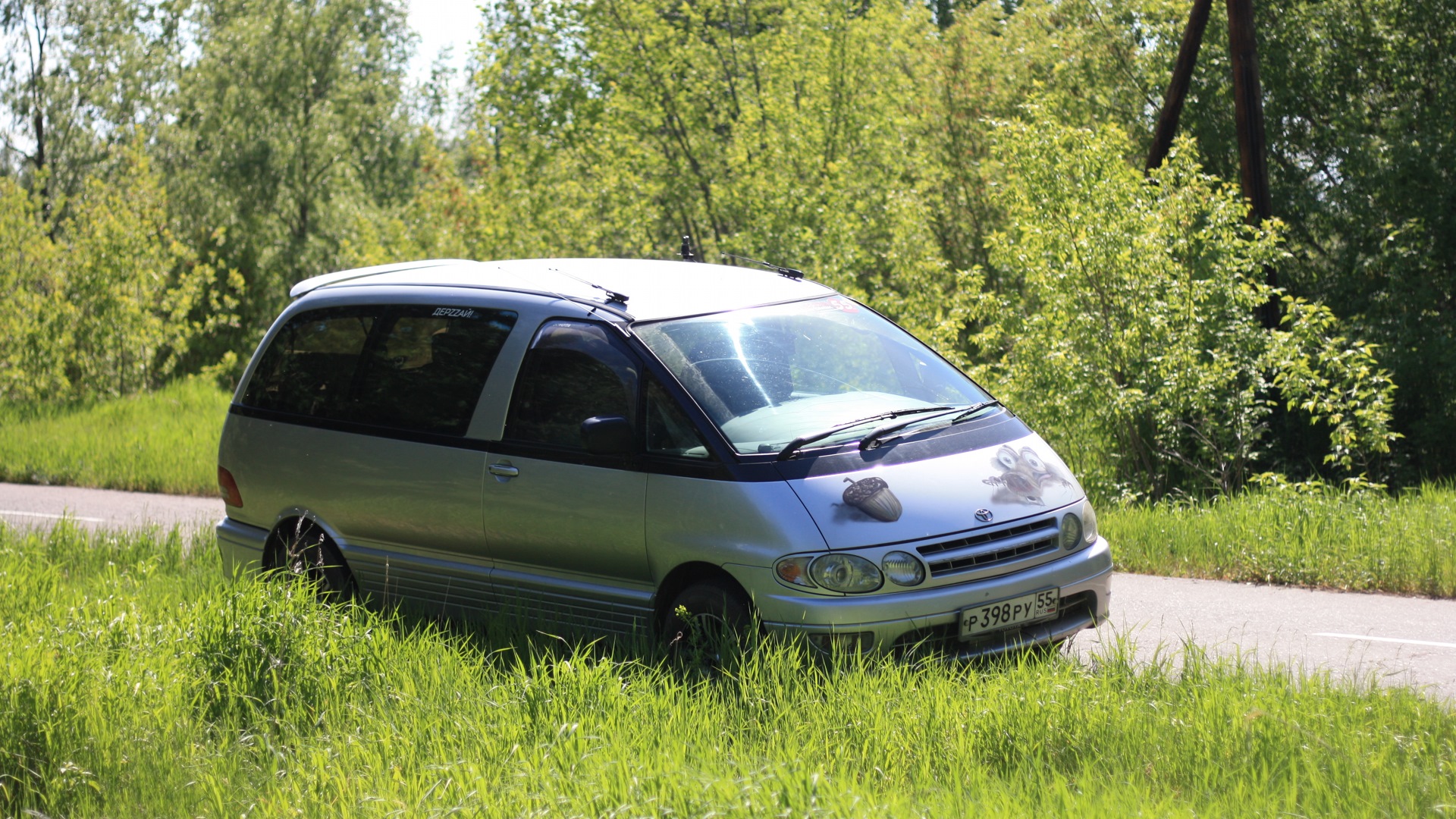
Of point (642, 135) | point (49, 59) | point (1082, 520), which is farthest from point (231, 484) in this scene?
point (49, 59)

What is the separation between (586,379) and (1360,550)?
497 centimetres

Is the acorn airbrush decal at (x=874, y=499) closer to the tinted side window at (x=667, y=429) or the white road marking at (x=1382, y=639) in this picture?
the tinted side window at (x=667, y=429)

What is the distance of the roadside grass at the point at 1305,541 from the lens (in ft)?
25.0

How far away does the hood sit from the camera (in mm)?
5180

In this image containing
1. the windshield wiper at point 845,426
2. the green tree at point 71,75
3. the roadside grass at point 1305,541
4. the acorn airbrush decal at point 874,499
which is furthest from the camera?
the green tree at point 71,75

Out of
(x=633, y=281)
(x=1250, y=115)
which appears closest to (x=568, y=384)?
(x=633, y=281)

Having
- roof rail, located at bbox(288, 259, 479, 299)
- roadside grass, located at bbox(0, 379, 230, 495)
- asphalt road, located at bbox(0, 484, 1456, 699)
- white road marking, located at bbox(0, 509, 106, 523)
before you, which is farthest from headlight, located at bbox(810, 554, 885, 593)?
roadside grass, located at bbox(0, 379, 230, 495)

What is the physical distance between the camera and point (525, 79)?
30281mm

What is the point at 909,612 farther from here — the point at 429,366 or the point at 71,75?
the point at 71,75

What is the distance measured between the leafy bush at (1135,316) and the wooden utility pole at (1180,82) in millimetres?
1825

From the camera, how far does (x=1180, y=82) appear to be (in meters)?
14.5

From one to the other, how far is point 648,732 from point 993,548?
169cm

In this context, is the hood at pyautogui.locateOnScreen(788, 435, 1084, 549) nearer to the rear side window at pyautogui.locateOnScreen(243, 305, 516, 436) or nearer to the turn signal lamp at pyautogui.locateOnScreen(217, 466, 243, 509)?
the rear side window at pyautogui.locateOnScreen(243, 305, 516, 436)

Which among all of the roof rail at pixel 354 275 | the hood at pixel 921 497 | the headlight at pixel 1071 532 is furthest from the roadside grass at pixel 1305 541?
the roof rail at pixel 354 275
